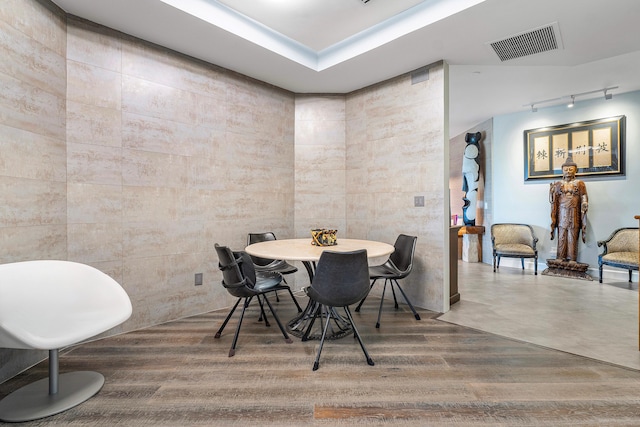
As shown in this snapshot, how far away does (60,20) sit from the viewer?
2389 millimetres

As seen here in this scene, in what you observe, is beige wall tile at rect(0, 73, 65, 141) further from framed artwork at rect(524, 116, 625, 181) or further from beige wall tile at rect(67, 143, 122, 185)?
framed artwork at rect(524, 116, 625, 181)

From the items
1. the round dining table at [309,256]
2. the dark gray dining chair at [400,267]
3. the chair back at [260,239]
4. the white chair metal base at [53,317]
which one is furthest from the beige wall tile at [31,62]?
the dark gray dining chair at [400,267]

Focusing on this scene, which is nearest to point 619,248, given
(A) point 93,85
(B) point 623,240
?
(B) point 623,240

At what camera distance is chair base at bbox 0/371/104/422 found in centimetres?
158

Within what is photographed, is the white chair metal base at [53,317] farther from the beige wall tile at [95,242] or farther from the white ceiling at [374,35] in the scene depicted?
the white ceiling at [374,35]

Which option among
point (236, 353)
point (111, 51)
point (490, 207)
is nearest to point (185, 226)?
point (236, 353)

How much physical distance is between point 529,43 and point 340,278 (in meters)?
2.93

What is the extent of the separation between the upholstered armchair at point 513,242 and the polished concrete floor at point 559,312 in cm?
39

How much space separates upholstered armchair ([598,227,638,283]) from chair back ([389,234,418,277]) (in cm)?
323

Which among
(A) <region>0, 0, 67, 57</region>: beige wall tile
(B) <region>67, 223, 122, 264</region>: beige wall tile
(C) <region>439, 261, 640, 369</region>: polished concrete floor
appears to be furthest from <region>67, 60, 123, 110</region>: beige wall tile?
(C) <region>439, 261, 640, 369</region>: polished concrete floor

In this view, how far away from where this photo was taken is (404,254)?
3059mm

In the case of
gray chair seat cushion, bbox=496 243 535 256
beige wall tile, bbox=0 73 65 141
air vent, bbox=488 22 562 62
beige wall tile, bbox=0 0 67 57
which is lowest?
gray chair seat cushion, bbox=496 243 535 256

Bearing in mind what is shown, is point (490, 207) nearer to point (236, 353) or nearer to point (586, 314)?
point (586, 314)

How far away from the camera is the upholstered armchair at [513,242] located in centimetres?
493
